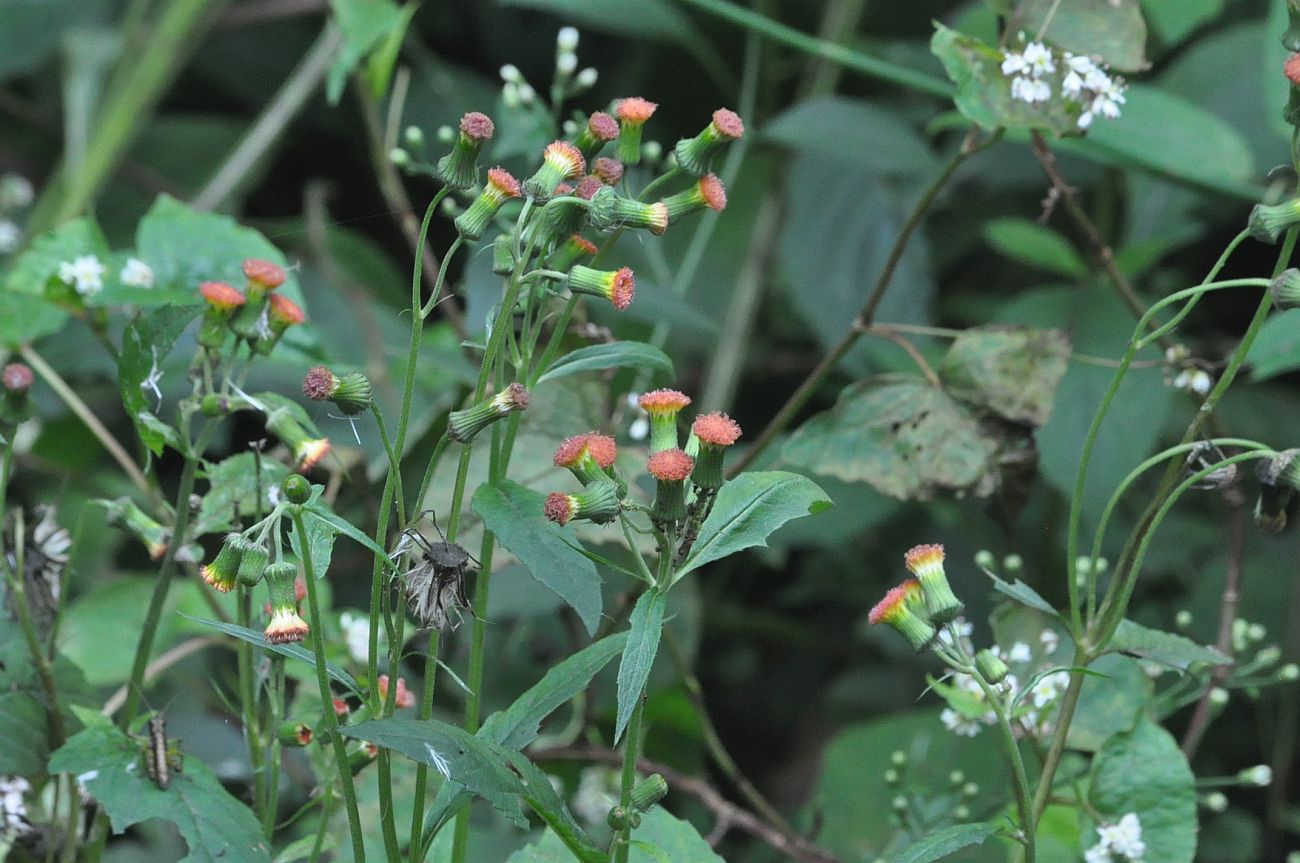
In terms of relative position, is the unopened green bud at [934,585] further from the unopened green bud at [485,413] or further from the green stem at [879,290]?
the green stem at [879,290]

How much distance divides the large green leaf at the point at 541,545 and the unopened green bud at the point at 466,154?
18 cm

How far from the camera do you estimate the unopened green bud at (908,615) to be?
0.77 meters

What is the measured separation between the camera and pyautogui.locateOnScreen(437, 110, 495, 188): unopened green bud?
745 mm

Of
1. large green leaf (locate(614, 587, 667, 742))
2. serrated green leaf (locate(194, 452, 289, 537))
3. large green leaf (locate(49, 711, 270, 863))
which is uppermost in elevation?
large green leaf (locate(614, 587, 667, 742))

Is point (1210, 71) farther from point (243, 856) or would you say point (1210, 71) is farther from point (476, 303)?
point (243, 856)

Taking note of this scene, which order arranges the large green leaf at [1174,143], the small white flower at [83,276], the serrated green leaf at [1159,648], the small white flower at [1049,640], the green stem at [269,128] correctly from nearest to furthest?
the serrated green leaf at [1159,648], the small white flower at [1049,640], the small white flower at [83,276], the large green leaf at [1174,143], the green stem at [269,128]

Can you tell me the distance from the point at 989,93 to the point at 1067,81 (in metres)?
0.11

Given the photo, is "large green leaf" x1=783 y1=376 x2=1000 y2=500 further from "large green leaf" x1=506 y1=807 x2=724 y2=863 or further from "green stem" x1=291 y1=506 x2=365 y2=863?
"green stem" x1=291 y1=506 x2=365 y2=863

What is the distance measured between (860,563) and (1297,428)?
2.19ft

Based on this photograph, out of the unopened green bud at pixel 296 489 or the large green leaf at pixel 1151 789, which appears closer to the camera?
the unopened green bud at pixel 296 489

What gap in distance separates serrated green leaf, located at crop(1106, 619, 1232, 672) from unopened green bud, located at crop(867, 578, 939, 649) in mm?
164

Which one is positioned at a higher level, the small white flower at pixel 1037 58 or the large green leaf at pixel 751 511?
the small white flower at pixel 1037 58

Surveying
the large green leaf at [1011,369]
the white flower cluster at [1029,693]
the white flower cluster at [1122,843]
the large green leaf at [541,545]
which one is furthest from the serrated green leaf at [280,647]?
the large green leaf at [1011,369]

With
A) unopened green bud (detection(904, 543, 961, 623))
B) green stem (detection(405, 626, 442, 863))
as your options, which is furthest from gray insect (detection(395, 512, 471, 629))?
unopened green bud (detection(904, 543, 961, 623))
